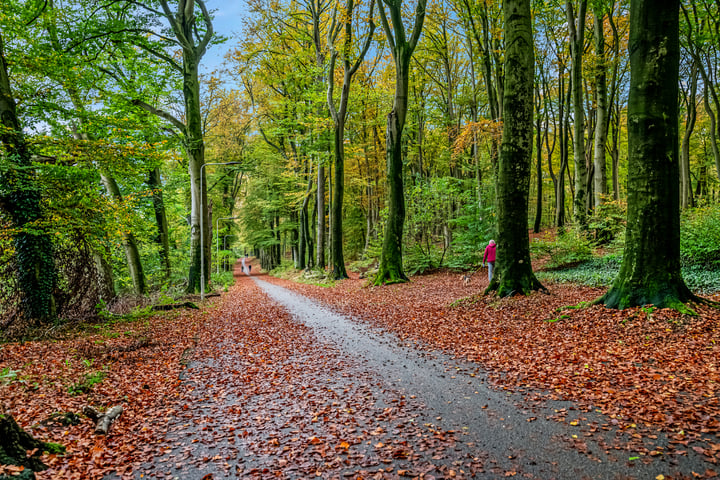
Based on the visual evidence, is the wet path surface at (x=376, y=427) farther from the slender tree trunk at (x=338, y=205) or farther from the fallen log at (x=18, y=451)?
the slender tree trunk at (x=338, y=205)

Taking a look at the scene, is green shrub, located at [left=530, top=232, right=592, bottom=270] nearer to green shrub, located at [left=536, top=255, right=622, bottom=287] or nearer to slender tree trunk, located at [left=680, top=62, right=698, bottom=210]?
green shrub, located at [left=536, top=255, right=622, bottom=287]

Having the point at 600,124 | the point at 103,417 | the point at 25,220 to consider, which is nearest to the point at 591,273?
the point at 600,124

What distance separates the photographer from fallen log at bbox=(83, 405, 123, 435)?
4.19 metres

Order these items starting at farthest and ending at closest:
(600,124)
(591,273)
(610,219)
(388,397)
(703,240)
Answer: (600,124)
(610,219)
(591,273)
(703,240)
(388,397)

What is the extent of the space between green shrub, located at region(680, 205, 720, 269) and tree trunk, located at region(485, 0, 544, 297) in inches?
174

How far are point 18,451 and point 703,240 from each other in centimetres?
1350

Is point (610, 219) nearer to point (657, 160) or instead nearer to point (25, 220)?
point (657, 160)

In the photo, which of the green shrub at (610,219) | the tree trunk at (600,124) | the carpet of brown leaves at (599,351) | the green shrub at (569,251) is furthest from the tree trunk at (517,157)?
the tree trunk at (600,124)

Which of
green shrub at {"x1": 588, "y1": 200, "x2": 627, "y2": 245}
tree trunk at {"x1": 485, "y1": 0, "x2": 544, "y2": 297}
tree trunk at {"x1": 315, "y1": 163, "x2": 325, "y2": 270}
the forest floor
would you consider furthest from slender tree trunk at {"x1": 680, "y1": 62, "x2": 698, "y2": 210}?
tree trunk at {"x1": 315, "y1": 163, "x2": 325, "y2": 270}

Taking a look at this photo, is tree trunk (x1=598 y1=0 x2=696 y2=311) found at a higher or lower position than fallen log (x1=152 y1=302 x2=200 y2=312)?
higher

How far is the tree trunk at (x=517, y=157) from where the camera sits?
8.79 m

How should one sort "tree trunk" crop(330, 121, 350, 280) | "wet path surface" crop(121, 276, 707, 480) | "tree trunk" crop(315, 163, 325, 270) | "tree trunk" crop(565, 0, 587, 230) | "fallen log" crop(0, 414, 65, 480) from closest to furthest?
"fallen log" crop(0, 414, 65, 480) < "wet path surface" crop(121, 276, 707, 480) < "tree trunk" crop(565, 0, 587, 230) < "tree trunk" crop(330, 121, 350, 280) < "tree trunk" crop(315, 163, 325, 270)

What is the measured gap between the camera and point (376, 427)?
391 centimetres

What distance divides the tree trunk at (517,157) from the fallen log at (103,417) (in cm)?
772
